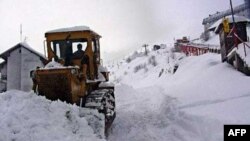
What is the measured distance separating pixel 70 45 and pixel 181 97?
6415mm

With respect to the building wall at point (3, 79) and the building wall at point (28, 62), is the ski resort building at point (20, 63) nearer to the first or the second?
the building wall at point (28, 62)

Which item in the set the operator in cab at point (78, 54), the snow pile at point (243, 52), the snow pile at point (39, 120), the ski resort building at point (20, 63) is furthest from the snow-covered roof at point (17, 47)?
the snow pile at point (39, 120)

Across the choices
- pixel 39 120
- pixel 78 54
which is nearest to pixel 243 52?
pixel 78 54

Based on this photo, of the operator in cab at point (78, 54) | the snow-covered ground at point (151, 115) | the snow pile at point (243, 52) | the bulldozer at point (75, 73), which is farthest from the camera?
the snow pile at point (243, 52)

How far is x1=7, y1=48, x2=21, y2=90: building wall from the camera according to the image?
34.3m

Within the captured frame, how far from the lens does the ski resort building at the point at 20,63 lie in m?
34.2

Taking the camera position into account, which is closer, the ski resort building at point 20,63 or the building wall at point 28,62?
the ski resort building at point 20,63

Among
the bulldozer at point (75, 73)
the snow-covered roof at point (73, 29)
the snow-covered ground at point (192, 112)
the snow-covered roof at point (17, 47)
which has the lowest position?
the snow-covered ground at point (192, 112)

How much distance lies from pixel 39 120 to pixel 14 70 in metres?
27.1

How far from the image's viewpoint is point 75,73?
11.0 meters

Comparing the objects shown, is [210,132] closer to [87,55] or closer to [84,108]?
[84,108]

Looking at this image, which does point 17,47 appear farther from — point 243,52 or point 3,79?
point 243,52

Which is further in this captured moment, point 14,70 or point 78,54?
point 14,70

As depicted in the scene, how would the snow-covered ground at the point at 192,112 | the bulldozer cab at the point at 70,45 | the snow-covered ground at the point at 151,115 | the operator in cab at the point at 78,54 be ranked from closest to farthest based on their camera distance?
1. the snow-covered ground at the point at 151,115
2. the snow-covered ground at the point at 192,112
3. the bulldozer cab at the point at 70,45
4. the operator in cab at the point at 78,54
